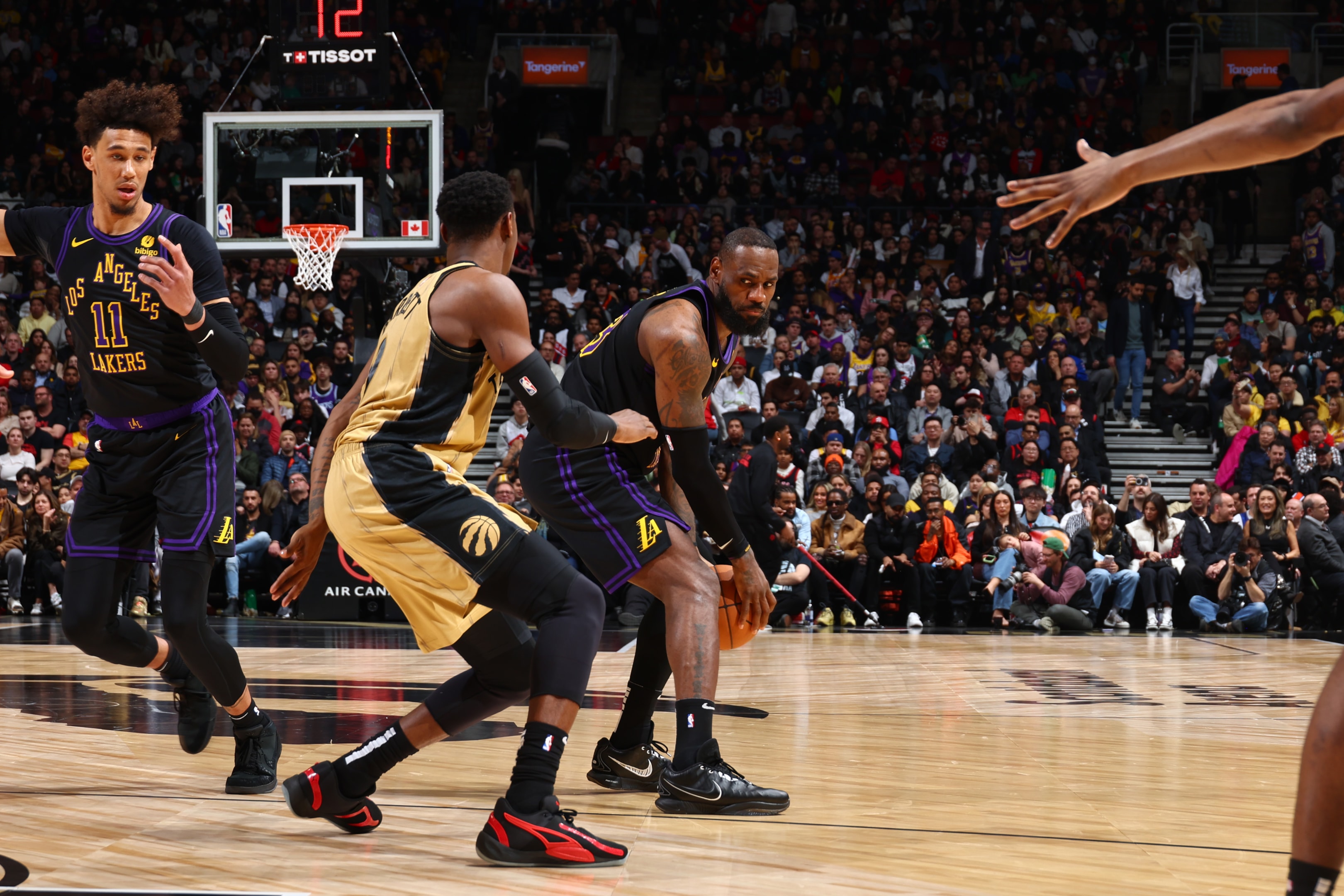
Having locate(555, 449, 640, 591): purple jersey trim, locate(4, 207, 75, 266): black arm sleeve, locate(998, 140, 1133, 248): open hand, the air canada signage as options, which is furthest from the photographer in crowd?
locate(998, 140, 1133, 248): open hand

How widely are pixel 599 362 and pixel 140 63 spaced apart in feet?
61.1

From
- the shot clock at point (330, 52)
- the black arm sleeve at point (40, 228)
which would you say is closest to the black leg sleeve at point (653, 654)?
the black arm sleeve at point (40, 228)

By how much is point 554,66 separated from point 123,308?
18199mm

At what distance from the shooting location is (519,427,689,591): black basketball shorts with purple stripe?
4094 mm

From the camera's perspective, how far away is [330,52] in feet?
38.1

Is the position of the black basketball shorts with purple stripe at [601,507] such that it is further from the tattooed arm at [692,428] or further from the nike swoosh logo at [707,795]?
the nike swoosh logo at [707,795]

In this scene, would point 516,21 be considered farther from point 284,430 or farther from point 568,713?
point 568,713

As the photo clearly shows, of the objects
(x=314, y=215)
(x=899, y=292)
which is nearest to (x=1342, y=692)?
(x=314, y=215)

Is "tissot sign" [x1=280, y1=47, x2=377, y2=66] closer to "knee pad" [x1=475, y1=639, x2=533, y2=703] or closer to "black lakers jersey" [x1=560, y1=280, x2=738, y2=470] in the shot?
"black lakers jersey" [x1=560, y1=280, x2=738, y2=470]

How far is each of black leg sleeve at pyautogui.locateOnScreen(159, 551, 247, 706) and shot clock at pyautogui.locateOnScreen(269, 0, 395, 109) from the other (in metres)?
8.11

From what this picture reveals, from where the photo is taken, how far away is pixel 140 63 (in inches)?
805

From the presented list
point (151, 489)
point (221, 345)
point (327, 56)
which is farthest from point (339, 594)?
point (221, 345)

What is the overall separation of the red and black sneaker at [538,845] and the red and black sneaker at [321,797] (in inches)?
17.9

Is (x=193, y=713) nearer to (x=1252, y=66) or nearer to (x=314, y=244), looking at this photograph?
(x=314, y=244)
